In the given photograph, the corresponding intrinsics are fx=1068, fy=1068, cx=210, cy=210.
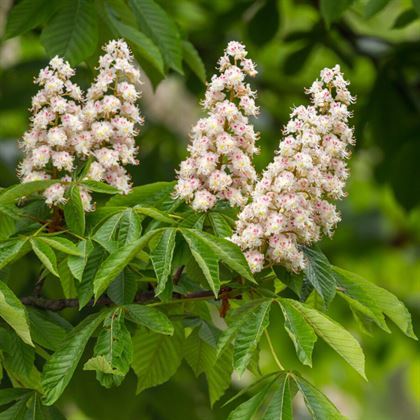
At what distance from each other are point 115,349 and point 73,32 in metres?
1.42

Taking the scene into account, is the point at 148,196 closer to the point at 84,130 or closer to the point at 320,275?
the point at 84,130

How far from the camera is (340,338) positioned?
2650 millimetres

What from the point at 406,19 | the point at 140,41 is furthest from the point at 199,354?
the point at 406,19

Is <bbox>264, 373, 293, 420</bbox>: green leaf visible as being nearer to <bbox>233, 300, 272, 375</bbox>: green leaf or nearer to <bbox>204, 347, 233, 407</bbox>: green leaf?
<bbox>233, 300, 272, 375</bbox>: green leaf

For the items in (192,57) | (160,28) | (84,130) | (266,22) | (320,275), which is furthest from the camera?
(266,22)

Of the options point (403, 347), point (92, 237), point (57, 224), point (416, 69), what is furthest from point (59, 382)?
point (403, 347)

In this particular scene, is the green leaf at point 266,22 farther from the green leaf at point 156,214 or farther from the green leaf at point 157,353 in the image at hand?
the green leaf at point 156,214

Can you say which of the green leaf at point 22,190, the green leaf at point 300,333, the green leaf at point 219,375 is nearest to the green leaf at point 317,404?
the green leaf at point 300,333

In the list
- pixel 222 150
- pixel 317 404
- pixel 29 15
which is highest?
pixel 29 15

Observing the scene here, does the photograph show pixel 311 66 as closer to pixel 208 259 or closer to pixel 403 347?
pixel 403 347

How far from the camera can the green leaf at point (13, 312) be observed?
102 inches

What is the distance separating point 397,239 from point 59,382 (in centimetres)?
674

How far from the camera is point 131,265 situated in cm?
300

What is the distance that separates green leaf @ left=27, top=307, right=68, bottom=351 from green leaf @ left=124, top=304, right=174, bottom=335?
0.28 metres
